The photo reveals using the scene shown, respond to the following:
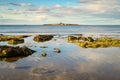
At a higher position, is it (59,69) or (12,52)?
(12,52)

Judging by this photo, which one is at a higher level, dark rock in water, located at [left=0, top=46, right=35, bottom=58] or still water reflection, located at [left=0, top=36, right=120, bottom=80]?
dark rock in water, located at [left=0, top=46, right=35, bottom=58]

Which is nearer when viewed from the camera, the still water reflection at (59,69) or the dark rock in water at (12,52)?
the still water reflection at (59,69)

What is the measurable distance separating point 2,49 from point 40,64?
8246 mm

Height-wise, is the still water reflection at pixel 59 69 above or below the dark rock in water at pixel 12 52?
below

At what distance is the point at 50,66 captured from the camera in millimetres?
28203

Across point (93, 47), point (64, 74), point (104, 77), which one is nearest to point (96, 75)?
point (104, 77)

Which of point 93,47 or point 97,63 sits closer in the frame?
point 97,63

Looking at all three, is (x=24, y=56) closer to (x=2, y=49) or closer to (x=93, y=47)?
(x=2, y=49)

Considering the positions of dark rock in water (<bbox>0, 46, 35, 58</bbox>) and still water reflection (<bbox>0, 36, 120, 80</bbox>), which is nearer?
still water reflection (<bbox>0, 36, 120, 80</bbox>)

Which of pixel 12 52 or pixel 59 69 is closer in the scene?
pixel 59 69

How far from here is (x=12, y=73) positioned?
24594 mm

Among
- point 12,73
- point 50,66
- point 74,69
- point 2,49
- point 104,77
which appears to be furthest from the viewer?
point 2,49

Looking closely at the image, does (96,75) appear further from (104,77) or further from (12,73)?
(12,73)

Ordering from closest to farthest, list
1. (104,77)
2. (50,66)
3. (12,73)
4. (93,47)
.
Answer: (104,77) < (12,73) < (50,66) < (93,47)
